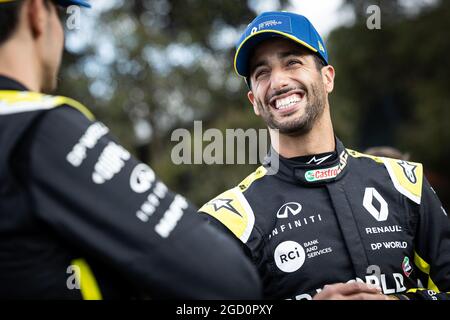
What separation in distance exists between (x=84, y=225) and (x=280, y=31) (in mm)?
1746

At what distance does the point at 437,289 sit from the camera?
2.63 meters

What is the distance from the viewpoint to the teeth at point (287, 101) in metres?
2.81

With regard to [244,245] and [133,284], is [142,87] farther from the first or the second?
[133,284]

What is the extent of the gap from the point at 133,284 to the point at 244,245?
120 centimetres

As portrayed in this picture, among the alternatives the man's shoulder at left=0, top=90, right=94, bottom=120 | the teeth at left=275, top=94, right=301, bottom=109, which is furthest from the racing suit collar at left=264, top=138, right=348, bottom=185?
the man's shoulder at left=0, top=90, right=94, bottom=120

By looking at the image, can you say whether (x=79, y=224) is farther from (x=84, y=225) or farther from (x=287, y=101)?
(x=287, y=101)

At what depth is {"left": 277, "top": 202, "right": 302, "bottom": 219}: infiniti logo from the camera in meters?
2.64

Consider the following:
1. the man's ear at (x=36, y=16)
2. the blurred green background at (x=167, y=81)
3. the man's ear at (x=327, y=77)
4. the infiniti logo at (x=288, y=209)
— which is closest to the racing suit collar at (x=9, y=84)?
the man's ear at (x=36, y=16)

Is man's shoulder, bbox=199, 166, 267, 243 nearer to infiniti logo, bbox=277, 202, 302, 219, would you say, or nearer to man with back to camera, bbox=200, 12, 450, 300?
man with back to camera, bbox=200, 12, 450, 300

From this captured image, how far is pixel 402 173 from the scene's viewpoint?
9.35 feet

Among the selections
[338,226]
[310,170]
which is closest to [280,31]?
[310,170]

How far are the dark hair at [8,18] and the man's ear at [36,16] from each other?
25 mm

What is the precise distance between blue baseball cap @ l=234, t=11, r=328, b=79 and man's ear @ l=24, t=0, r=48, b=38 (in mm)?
1467

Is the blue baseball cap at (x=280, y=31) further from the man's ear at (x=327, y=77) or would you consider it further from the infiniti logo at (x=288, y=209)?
the infiniti logo at (x=288, y=209)
